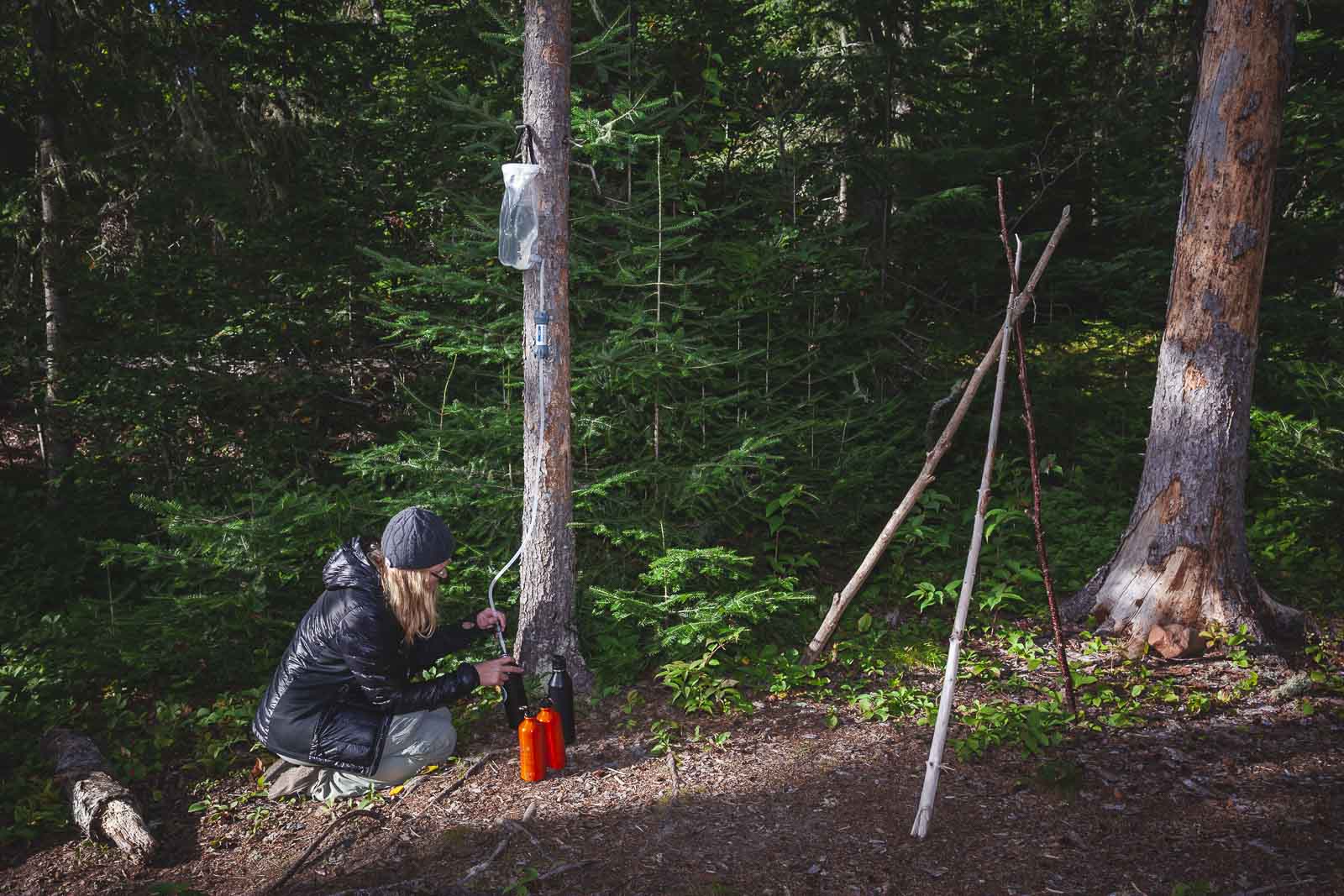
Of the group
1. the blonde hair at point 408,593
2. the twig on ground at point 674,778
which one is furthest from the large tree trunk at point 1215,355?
the blonde hair at point 408,593

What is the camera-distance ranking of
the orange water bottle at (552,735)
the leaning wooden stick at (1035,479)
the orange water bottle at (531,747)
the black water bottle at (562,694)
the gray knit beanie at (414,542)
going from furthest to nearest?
1. the black water bottle at (562,694)
2. the orange water bottle at (552,735)
3. the orange water bottle at (531,747)
4. the leaning wooden stick at (1035,479)
5. the gray knit beanie at (414,542)

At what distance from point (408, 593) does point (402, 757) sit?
0.98 metres

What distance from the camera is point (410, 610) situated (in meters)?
4.29

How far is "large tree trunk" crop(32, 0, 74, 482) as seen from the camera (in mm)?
8695

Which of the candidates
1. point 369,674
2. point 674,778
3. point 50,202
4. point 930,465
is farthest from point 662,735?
point 50,202

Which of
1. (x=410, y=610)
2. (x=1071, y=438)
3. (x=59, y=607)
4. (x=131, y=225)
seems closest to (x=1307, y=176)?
(x=1071, y=438)

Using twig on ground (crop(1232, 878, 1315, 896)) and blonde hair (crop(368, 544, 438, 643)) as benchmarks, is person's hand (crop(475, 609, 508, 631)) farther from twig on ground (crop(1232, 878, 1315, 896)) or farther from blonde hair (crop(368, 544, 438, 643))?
twig on ground (crop(1232, 878, 1315, 896))

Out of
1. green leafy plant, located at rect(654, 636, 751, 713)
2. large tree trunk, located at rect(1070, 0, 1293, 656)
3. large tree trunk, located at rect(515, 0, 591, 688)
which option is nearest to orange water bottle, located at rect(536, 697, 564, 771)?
large tree trunk, located at rect(515, 0, 591, 688)

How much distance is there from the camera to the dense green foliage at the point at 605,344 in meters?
5.63

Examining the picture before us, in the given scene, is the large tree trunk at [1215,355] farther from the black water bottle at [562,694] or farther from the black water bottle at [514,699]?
the black water bottle at [514,699]

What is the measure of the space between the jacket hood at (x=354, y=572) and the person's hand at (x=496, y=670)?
2.12 ft

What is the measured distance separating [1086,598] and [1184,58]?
33.3 feet

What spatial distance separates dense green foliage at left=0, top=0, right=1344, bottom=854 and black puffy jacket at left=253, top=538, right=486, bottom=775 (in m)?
1.05

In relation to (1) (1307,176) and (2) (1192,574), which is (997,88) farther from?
(2) (1192,574)
